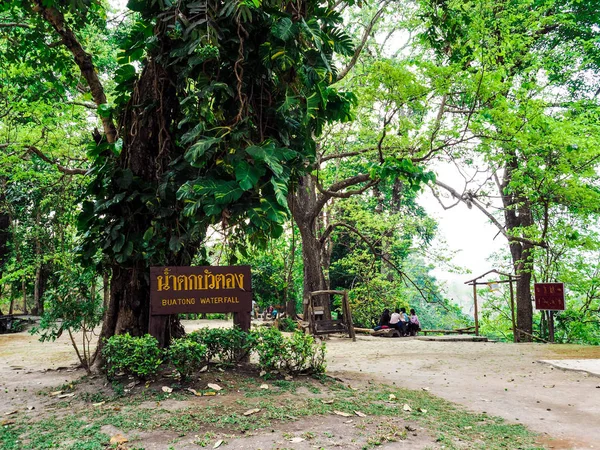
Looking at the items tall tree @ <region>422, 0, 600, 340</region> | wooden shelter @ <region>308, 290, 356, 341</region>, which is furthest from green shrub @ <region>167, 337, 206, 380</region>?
wooden shelter @ <region>308, 290, 356, 341</region>

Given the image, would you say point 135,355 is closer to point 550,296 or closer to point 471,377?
point 471,377

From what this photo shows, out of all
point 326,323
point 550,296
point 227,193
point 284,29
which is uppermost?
point 284,29

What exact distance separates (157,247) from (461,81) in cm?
633

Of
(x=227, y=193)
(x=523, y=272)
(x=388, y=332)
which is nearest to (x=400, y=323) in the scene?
(x=388, y=332)

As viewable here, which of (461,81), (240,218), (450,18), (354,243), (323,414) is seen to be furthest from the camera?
(354,243)

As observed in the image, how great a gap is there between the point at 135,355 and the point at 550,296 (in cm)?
1031

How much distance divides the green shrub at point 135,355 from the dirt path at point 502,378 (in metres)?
2.52

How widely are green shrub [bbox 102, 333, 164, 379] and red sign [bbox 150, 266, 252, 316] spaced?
49 cm

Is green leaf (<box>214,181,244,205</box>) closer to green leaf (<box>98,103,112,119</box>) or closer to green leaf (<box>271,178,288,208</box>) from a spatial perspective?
green leaf (<box>271,178,288,208</box>)

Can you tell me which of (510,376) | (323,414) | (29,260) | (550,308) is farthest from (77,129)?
(550,308)

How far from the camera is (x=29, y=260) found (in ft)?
54.1

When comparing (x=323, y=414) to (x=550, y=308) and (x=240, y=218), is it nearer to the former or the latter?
(x=240, y=218)

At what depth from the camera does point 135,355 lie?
5082 millimetres

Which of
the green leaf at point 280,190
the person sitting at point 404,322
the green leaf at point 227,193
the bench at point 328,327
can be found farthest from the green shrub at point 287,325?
the green leaf at point 227,193
